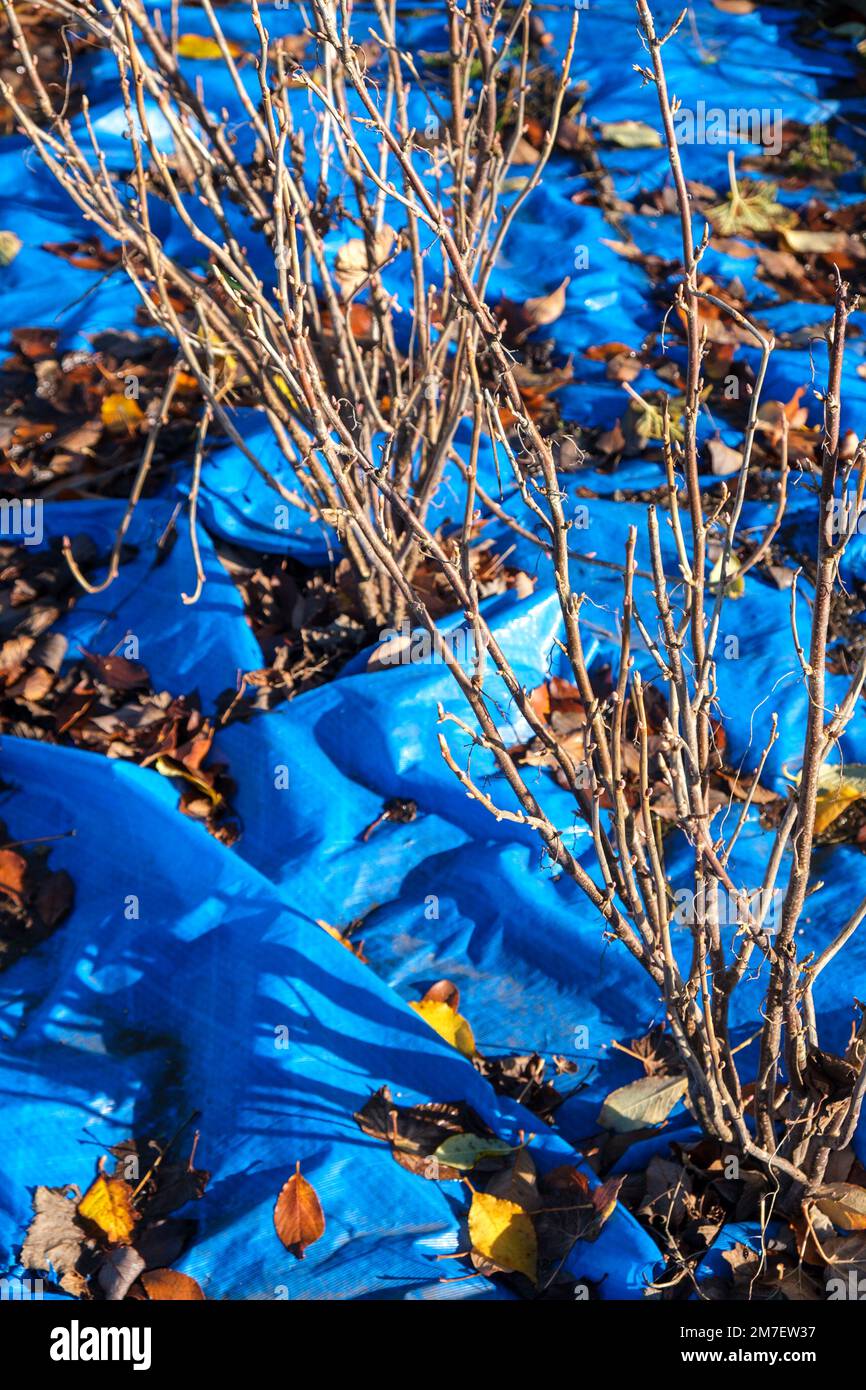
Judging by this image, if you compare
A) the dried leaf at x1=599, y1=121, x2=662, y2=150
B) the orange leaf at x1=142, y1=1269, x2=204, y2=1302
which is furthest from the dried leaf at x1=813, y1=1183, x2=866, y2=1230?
the dried leaf at x1=599, y1=121, x2=662, y2=150

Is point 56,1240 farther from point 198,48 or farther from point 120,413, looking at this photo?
point 198,48

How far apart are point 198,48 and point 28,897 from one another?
12.3 ft

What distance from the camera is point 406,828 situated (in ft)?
7.46

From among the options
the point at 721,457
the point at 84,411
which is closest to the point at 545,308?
the point at 721,457

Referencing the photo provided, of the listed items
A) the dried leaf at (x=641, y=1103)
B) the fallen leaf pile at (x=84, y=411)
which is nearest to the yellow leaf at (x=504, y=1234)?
→ the dried leaf at (x=641, y=1103)

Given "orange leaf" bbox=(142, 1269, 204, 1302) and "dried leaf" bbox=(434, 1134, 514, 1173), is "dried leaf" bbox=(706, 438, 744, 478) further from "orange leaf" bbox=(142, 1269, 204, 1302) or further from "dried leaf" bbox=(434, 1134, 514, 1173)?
"orange leaf" bbox=(142, 1269, 204, 1302)

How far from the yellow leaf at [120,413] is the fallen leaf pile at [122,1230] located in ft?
6.81

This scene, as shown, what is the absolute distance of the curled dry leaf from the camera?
5.62 ft

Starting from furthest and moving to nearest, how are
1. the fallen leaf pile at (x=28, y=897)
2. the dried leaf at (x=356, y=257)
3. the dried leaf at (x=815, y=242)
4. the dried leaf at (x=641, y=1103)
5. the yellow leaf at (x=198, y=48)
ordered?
the yellow leaf at (x=198, y=48) < the dried leaf at (x=815, y=242) < the dried leaf at (x=356, y=257) < the fallen leaf pile at (x=28, y=897) < the dried leaf at (x=641, y=1103)

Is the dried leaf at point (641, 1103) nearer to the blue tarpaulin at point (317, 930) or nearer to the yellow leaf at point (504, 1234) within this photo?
the blue tarpaulin at point (317, 930)

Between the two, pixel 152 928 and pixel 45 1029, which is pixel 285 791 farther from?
pixel 45 1029

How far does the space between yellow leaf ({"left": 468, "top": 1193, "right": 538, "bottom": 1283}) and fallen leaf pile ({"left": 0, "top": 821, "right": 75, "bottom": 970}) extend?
3.28 ft

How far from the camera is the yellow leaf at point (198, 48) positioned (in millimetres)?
4461

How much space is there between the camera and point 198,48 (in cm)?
450
